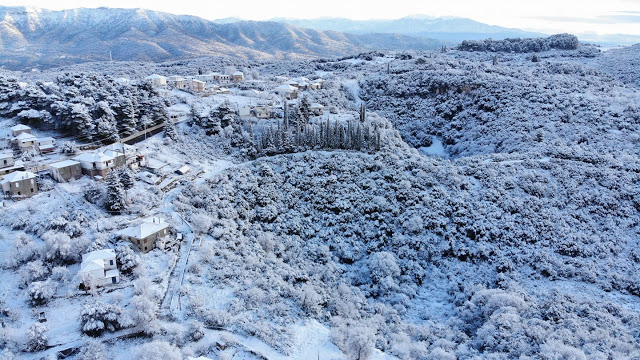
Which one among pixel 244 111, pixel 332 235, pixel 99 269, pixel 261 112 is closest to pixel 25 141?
pixel 99 269

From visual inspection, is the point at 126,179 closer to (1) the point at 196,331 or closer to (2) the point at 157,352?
(1) the point at 196,331

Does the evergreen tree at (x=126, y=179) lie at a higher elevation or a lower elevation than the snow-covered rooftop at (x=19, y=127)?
lower

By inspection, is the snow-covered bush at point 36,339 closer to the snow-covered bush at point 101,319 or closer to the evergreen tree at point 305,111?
the snow-covered bush at point 101,319

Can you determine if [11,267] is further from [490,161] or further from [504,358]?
[490,161]

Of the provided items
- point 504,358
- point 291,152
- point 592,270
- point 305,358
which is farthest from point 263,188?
point 592,270

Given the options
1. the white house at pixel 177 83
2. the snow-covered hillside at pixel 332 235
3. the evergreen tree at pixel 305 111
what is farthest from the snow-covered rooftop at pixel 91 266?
the white house at pixel 177 83
